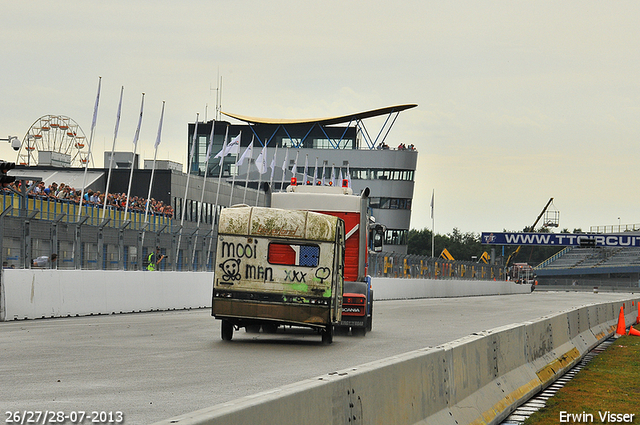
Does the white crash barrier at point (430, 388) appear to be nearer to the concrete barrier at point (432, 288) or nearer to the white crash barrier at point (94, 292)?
the white crash barrier at point (94, 292)

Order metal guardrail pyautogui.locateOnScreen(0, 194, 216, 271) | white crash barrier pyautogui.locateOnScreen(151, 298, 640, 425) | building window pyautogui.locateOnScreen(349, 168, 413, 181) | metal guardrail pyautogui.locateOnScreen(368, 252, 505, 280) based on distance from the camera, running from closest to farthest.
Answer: white crash barrier pyautogui.locateOnScreen(151, 298, 640, 425), metal guardrail pyautogui.locateOnScreen(0, 194, 216, 271), metal guardrail pyautogui.locateOnScreen(368, 252, 505, 280), building window pyautogui.locateOnScreen(349, 168, 413, 181)

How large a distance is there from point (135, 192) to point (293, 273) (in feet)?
208

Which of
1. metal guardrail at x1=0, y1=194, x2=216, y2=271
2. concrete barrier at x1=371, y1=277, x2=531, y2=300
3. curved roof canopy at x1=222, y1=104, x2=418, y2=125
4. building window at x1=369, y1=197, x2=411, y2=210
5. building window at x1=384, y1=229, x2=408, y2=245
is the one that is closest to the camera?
metal guardrail at x1=0, y1=194, x2=216, y2=271

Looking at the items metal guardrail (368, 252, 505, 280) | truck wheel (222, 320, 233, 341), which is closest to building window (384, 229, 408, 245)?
metal guardrail (368, 252, 505, 280)

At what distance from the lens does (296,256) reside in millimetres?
16625

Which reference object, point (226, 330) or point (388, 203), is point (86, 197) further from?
point (388, 203)

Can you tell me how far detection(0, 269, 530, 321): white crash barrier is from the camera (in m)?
21.4

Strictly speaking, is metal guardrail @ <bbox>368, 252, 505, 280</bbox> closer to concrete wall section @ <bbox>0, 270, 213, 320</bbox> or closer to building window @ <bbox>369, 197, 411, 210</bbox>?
concrete wall section @ <bbox>0, 270, 213, 320</bbox>

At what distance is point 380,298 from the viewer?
151 feet

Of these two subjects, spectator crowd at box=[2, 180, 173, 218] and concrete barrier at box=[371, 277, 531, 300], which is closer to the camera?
spectator crowd at box=[2, 180, 173, 218]

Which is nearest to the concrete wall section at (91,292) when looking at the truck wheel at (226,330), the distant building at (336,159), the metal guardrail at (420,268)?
the truck wheel at (226,330)

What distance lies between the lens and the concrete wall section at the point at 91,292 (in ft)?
70.2

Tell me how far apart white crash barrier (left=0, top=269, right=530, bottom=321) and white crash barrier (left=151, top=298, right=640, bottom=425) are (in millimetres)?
12231

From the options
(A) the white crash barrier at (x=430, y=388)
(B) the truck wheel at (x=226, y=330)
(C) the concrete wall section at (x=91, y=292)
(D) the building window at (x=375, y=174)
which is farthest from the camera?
(D) the building window at (x=375, y=174)
